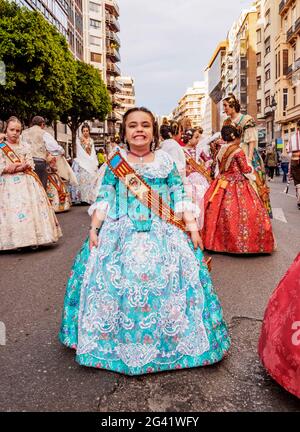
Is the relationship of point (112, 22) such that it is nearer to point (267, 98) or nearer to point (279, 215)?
point (267, 98)

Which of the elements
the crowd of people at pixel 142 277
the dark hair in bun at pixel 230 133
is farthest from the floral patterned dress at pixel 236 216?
the crowd of people at pixel 142 277

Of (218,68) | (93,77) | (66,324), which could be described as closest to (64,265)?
(66,324)

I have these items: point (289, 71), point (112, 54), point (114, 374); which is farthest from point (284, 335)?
point (112, 54)

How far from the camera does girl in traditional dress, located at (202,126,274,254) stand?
6.25 meters

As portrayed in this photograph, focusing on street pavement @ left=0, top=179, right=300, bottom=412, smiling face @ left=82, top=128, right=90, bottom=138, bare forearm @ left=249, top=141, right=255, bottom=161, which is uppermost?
smiling face @ left=82, top=128, right=90, bottom=138

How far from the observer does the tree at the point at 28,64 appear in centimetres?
2262

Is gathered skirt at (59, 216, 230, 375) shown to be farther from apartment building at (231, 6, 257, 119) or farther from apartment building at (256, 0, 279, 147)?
apartment building at (231, 6, 257, 119)

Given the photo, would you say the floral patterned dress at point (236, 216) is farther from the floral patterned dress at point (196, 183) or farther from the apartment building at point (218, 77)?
the apartment building at point (218, 77)

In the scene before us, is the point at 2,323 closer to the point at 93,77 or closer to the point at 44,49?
the point at 44,49

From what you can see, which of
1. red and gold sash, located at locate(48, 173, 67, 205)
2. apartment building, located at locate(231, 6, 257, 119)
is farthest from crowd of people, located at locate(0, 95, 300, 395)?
apartment building, located at locate(231, 6, 257, 119)

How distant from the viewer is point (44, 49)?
77.2 ft

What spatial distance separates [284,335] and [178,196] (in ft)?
3.67

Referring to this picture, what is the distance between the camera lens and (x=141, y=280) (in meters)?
2.78
